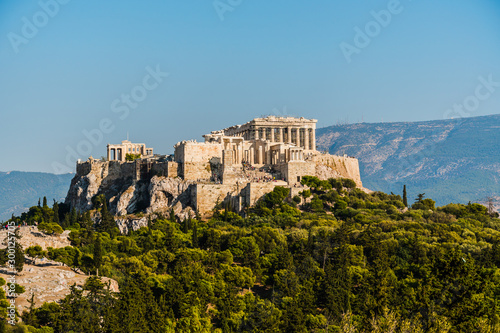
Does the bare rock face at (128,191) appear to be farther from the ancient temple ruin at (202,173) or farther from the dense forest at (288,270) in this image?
the dense forest at (288,270)

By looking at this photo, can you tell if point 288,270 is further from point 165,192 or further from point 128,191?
point 128,191

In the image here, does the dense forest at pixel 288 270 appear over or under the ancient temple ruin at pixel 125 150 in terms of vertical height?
under

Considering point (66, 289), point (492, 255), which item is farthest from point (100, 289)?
point (492, 255)

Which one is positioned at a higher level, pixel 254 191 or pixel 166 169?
pixel 166 169

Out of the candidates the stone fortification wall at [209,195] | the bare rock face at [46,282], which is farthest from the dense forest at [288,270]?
the stone fortification wall at [209,195]

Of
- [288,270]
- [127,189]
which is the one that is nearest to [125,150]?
[127,189]

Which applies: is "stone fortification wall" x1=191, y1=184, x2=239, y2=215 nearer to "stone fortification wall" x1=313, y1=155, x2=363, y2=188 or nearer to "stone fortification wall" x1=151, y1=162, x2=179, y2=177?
"stone fortification wall" x1=151, y1=162, x2=179, y2=177
